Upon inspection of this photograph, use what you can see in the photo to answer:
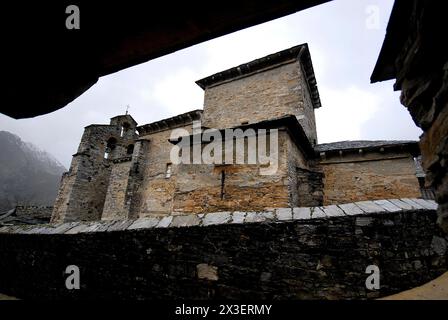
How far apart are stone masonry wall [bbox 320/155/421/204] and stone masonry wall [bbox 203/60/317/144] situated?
7.25 ft

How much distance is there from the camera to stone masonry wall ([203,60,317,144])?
32.8ft

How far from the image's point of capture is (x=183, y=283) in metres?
3.31

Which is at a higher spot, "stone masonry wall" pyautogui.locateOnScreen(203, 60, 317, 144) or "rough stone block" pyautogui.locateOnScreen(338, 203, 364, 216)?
"stone masonry wall" pyautogui.locateOnScreen(203, 60, 317, 144)

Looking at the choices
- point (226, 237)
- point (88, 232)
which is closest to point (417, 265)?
point (226, 237)

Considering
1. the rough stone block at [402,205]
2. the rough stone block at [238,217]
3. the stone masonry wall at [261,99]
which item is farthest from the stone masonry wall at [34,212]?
the rough stone block at [402,205]

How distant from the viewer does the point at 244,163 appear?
266 inches

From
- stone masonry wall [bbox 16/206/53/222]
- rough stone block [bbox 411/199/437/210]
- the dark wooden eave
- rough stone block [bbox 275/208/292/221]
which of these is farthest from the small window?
stone masonry wall [bbox 16/206/53/222]

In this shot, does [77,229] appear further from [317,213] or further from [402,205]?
[402,205]

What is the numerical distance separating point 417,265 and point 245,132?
4970 mm

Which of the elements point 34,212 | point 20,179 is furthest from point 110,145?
point 20,179

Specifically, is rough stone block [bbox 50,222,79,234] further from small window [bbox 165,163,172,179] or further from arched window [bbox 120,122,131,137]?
arched window [bbox 120,122,131,137]

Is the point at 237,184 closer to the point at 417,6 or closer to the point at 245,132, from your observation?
the point at 245,132

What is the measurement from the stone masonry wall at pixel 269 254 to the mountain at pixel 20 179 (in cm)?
4286

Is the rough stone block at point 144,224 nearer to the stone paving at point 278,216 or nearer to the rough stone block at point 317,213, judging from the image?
the stone paving at point 278,216
